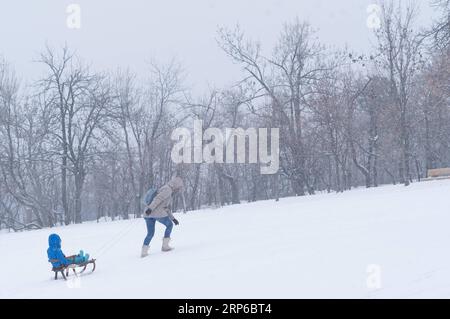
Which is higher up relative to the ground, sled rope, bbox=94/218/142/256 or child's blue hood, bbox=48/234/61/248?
child's blue hood, bbox=48/234/61/248

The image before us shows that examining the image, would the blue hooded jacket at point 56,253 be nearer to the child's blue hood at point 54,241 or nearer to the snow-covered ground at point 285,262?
the child's blue hood at point 54,241

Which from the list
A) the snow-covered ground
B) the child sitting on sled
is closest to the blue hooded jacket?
the child sitting on sled

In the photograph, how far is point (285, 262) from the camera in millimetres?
8484

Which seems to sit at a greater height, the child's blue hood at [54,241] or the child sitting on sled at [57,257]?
the child's blue hood at [54,241]

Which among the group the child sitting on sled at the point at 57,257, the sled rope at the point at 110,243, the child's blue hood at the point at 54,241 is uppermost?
the child's blue hood at the point at 54,241

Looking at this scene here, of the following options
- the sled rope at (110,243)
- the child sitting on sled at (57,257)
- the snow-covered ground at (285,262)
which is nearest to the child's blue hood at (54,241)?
the child sitting on sled at (57,257)

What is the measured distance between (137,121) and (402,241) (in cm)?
4180

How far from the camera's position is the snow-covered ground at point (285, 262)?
Answer: 22.0ft

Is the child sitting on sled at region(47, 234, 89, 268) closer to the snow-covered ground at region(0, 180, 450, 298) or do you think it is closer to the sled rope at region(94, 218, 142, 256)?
the snow-covered ground at region(0, 180, 450, 298)

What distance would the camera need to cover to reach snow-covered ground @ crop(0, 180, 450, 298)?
6.71 m

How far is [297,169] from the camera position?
3653cm

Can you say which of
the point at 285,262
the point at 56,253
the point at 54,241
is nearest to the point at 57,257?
the point at 56,253

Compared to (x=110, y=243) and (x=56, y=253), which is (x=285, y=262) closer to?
(x=56, y=253)
